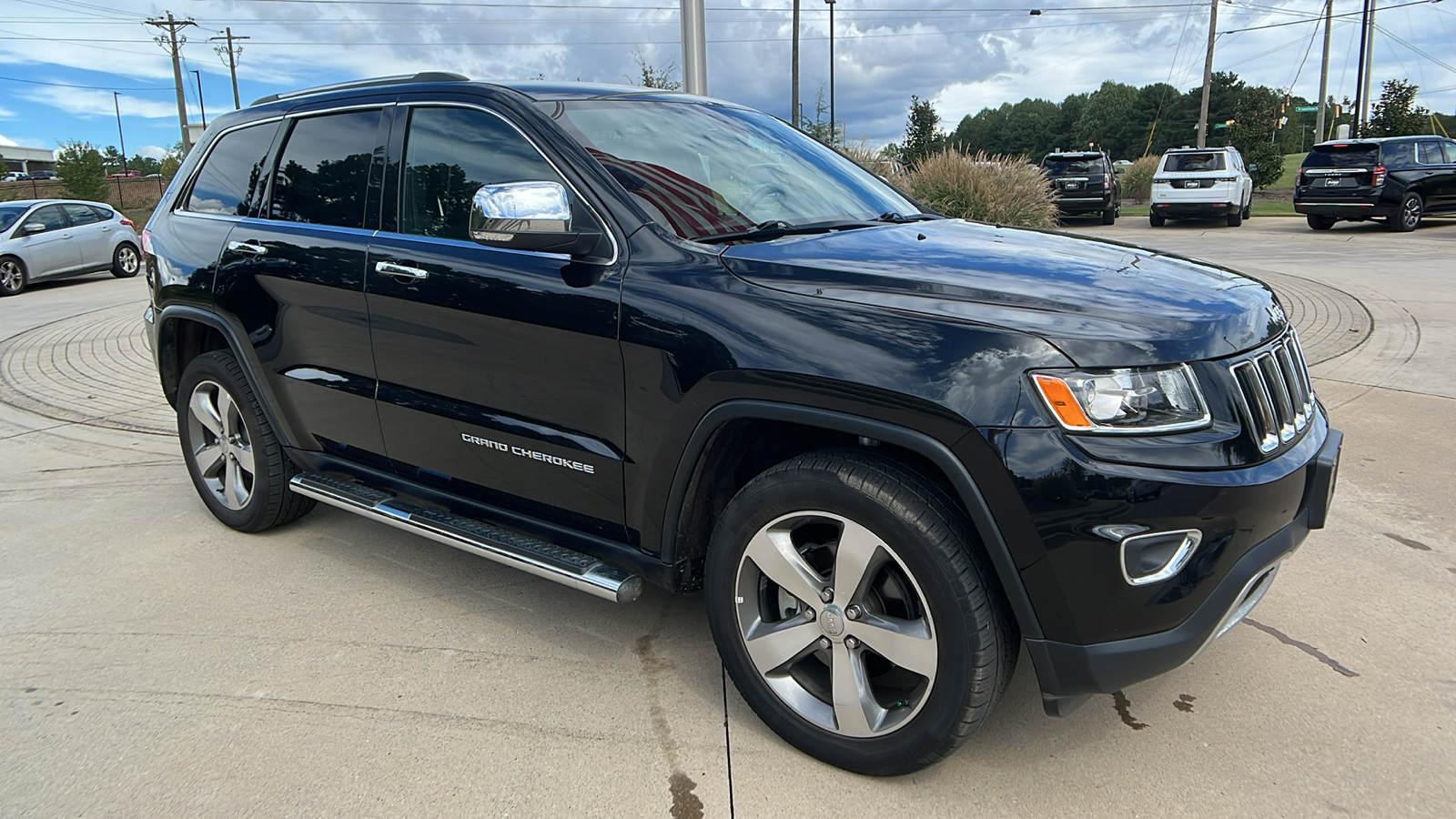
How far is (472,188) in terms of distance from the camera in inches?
129

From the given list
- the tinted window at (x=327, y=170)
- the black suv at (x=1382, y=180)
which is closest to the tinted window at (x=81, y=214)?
the tinted window at (x=327, y=170)

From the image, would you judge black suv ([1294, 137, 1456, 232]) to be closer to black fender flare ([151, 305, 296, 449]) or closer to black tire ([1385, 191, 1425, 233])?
black tire ([1385, 191, 1425, 233])

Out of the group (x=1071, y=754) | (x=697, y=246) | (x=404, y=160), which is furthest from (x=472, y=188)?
(x=1071, y=754)

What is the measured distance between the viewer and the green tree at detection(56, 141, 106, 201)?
3812cm

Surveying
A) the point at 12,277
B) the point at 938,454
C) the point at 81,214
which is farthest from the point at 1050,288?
the point at 81,214

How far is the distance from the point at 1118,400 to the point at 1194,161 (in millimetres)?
21805

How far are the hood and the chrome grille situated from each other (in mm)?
60

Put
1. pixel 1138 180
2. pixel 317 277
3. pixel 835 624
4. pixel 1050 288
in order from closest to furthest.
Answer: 1. pixel 1050 288
2. pixel 835 624
3. pixel 317 277
4. pixel 1138 180

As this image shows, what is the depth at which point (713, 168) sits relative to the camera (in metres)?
3.25

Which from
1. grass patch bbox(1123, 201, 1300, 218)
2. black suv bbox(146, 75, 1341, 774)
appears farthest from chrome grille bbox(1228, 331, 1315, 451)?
grass patch bbox(1123, 201, 1300, 218)

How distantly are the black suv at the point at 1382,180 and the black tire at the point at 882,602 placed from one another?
2018 centimetres

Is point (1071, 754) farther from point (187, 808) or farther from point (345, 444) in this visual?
point (345, 444)

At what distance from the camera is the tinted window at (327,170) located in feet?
11.8

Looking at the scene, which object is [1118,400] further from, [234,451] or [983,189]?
[983,189]
